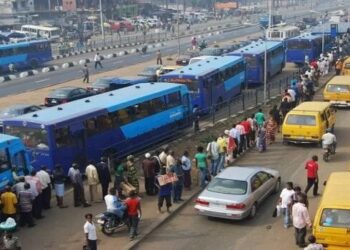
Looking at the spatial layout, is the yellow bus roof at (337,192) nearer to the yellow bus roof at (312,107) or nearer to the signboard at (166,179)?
the signboard at (166,179)

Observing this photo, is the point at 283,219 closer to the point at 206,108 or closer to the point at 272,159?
the point at 272,159

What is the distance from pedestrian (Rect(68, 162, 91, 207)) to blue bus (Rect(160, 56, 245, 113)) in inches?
513

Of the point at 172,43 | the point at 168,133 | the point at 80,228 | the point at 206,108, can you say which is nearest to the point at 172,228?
the point at 80,228

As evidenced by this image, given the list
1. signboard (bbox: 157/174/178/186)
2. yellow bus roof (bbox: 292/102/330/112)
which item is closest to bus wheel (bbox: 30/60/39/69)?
yellow bus roof (bbox: 292/102/330/112)

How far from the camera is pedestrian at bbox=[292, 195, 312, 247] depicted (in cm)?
1349

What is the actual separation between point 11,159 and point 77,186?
84.7 inches

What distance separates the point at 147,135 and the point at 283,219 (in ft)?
31.4

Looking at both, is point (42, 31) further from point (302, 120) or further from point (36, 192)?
point (36, 192)

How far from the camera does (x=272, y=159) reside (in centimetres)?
2220

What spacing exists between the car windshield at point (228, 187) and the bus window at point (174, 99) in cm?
1040

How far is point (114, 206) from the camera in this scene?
1458cm

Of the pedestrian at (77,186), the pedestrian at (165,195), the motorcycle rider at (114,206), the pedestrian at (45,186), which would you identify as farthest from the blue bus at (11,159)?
the pedestrian at (165,195)

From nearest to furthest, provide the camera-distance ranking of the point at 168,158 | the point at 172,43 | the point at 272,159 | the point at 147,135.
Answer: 1. the point at 168,158
2. the point at 272,159
3. the point at 147,135
4. the point at 172,43

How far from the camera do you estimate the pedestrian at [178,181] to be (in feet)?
55.6
